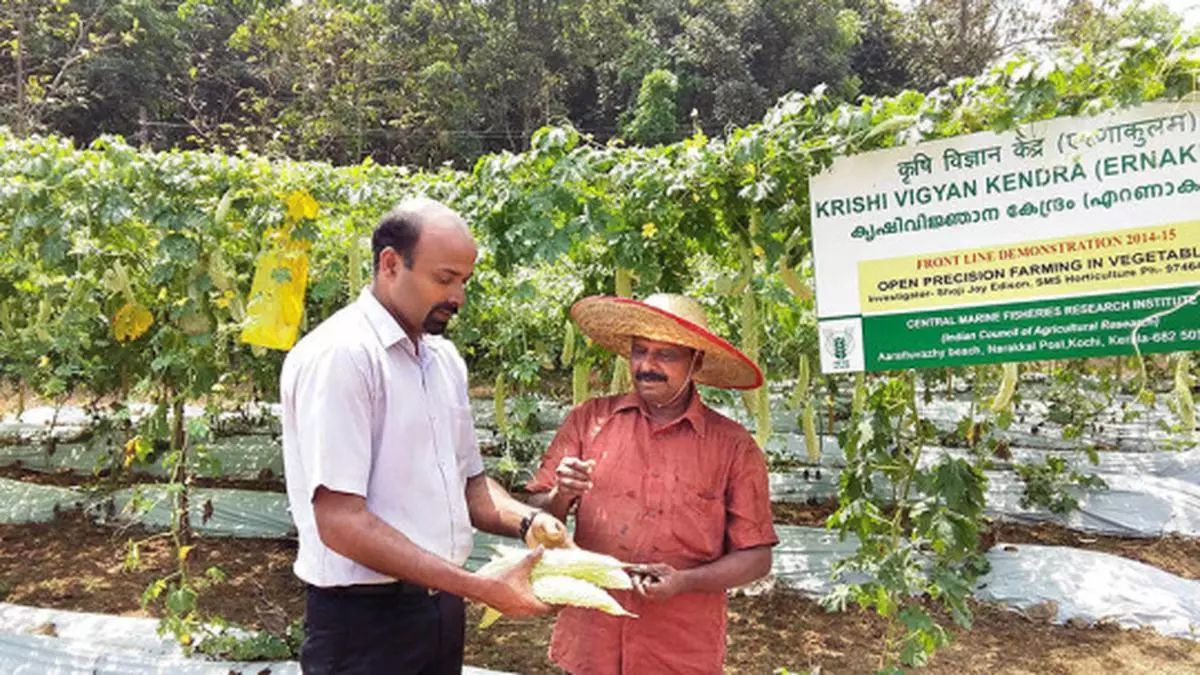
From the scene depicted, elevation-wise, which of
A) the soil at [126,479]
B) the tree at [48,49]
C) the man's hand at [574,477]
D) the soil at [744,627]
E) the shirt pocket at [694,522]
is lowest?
the soil at [744,627]

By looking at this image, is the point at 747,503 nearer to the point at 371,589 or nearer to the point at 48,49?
the point at 371,589

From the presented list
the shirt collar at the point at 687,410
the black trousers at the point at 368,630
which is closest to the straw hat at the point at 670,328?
the shirt collar at the point at 687,410

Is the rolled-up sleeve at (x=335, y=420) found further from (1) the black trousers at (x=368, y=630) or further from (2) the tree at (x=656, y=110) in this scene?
(2) the tree at (x=656, y=110)

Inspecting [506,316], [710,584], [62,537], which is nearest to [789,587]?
[506,316]

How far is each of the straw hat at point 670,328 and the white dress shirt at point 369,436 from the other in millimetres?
621

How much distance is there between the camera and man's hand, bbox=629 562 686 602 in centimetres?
220

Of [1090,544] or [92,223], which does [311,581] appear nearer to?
[92,223]

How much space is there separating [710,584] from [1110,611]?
15.4 ft

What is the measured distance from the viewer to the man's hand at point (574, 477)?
2344 millimetres

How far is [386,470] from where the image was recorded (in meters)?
1.97

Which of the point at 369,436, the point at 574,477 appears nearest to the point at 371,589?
the point at 369,436

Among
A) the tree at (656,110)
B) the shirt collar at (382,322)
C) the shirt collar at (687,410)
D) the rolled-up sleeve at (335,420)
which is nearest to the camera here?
the rolled-up sleeve at (335,420)

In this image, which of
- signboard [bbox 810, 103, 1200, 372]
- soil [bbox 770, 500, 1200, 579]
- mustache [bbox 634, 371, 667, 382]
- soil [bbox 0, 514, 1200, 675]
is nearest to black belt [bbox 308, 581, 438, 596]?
mustache [bbox 634, 371, 667, 382]

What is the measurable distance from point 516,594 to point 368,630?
16.1 inches
